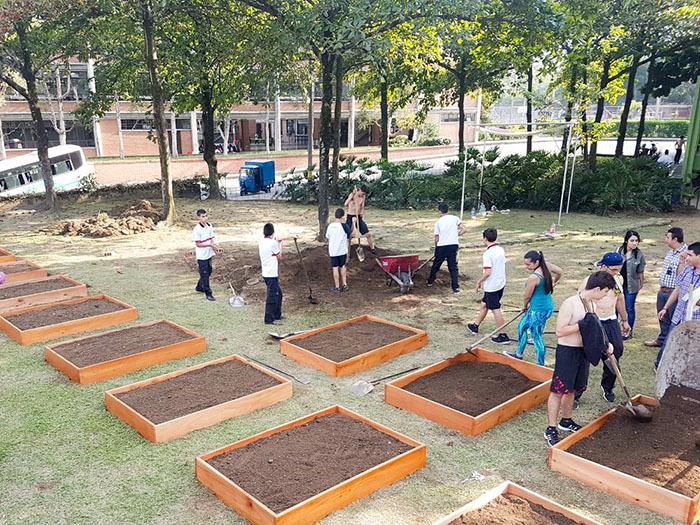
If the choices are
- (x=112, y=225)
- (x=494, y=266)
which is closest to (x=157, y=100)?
(x=112, y=225)

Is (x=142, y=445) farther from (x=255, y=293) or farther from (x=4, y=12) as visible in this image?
(x=4, y=12)

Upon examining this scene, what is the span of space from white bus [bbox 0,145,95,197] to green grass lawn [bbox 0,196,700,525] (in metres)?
12.3

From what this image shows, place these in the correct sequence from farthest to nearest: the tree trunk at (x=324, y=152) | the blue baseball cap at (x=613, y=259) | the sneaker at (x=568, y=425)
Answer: the tree trunk at (x=324, y=152) → the blue baseball cap at (x=613, y=259) → the sneaker at (x=568, y=425)

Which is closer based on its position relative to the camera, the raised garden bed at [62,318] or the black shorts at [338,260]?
the raised garden bed at [62,318]

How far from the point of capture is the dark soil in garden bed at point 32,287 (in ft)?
33.4

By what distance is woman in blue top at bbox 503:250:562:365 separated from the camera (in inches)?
274

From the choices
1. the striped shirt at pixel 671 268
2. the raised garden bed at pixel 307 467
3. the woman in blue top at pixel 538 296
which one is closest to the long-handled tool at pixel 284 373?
the raised garden bed at pixel 307 467

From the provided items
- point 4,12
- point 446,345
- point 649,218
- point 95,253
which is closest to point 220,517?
point 446,345

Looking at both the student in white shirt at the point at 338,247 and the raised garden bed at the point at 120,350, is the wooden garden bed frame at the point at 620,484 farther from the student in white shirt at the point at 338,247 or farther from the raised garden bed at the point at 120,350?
the student in white shirt at the point at 338,247

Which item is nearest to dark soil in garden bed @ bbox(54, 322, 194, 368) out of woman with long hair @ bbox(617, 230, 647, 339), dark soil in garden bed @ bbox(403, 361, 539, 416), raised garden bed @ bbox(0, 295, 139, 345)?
raised garden bed @ bbox(0, 295, 139, 345)

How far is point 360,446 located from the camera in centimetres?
546

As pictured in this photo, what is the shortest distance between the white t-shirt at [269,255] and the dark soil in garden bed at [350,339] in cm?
130

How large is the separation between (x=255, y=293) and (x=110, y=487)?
19.3ft

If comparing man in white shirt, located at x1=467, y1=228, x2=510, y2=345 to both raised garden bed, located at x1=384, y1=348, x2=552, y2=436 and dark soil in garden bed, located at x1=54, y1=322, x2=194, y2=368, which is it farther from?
dark soil in garden bed, located at x1=54, y1=322, x2=194, y2=368
